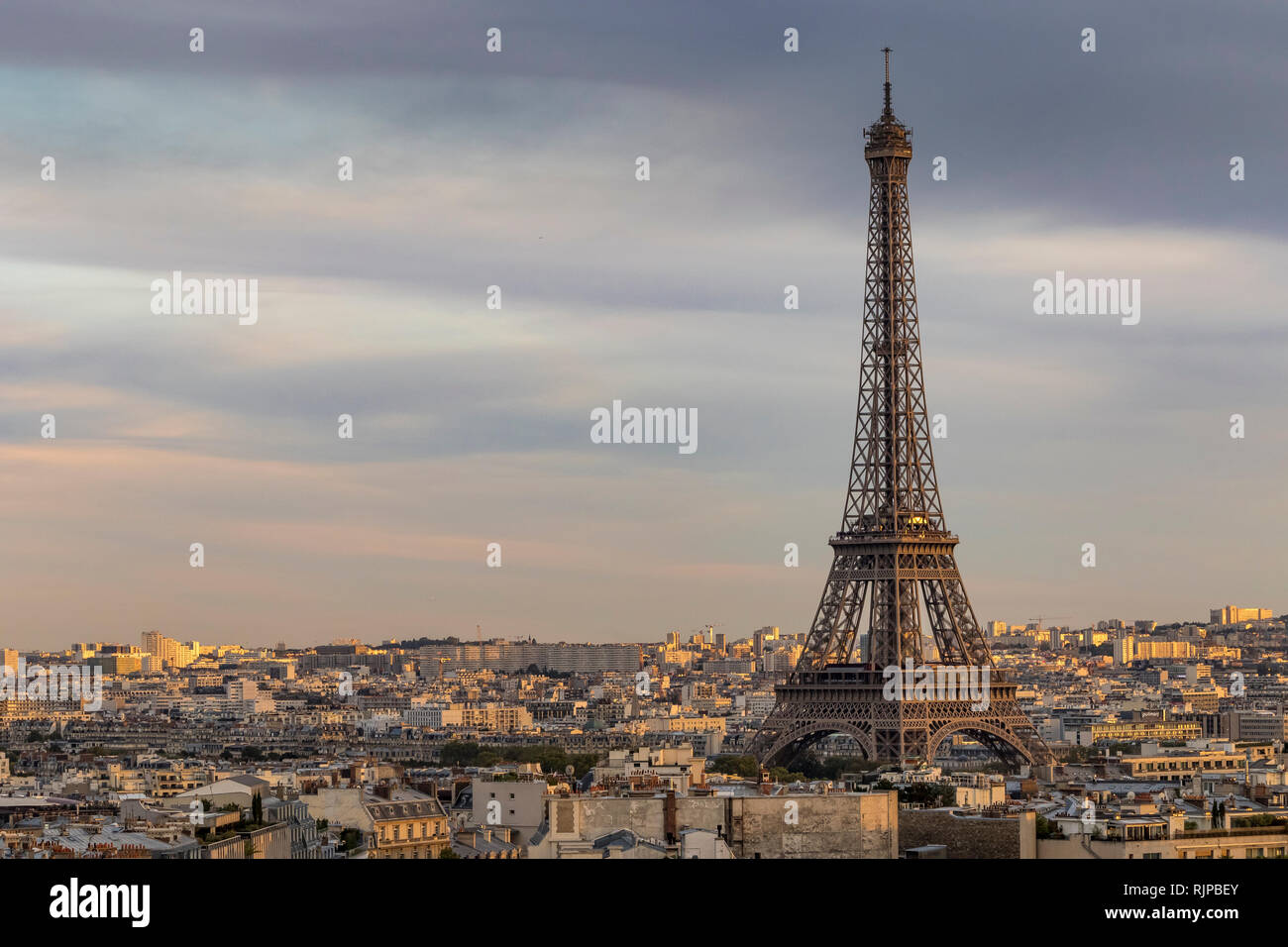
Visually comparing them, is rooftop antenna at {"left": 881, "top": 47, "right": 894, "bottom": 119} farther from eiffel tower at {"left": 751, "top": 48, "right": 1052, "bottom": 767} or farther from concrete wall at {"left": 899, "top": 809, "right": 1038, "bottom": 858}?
concrete wall at {"left": 899, "top": 809, "right": 1038, "bottom": 858}

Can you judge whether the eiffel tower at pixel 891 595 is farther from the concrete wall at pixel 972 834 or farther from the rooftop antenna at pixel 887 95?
the concrete wall at pixel 972 834

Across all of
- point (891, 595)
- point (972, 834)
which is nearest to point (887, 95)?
point (891, 595)

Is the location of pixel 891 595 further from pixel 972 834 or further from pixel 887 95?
pixel 972 834

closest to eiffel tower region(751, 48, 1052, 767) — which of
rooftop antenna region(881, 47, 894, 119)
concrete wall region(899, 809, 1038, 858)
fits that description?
rooftop antenna region(881, 47, 894, 119)

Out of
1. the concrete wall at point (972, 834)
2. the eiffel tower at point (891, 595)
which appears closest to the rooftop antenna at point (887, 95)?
the eiffel tower at point (891, 595)

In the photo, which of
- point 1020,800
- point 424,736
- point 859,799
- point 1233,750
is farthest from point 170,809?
point 424,736
